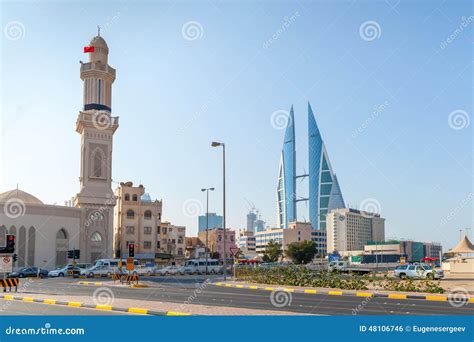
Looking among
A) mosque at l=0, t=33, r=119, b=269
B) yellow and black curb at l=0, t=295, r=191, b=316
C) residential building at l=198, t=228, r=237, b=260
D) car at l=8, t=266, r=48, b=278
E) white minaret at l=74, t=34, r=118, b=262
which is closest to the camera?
yellow and black curb at l=0, t=295, r=191, b=316

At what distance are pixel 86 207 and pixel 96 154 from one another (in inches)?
334

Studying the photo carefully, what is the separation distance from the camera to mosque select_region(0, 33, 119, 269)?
232 feet

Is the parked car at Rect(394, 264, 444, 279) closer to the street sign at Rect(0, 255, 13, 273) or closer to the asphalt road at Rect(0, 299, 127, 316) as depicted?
the street sign at Rect(0, 255, 13, 273)

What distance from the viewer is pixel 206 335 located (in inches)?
532

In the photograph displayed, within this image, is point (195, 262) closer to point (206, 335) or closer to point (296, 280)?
point (296, 280)

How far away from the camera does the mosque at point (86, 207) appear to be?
7081 cm

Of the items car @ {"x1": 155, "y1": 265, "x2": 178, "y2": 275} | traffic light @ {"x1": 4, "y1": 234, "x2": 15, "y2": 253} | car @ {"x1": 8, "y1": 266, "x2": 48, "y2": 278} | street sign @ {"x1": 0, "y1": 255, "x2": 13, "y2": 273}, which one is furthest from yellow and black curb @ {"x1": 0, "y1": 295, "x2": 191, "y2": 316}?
car @ {"x1": 155, "y1": 265, "x2": 178, "y2": 275}

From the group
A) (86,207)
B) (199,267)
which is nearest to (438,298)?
(199,267)

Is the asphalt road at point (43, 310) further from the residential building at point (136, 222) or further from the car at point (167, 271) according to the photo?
the residential building at point (136, 222)

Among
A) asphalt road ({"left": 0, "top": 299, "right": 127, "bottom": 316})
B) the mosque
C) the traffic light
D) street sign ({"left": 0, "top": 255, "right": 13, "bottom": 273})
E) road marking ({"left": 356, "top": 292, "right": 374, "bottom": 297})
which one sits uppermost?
the mosque

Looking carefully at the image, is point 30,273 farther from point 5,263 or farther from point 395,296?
point 395,296

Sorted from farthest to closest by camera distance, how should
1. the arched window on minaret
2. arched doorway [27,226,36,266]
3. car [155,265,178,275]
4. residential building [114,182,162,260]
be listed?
residential building [114,182,162,260], the arched window on minaret, arched doorway [27,226,36,266], car [155,265,178,275]

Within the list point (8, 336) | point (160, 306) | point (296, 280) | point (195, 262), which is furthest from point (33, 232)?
point (8, 336)

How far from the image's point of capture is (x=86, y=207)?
7869 centimetres
